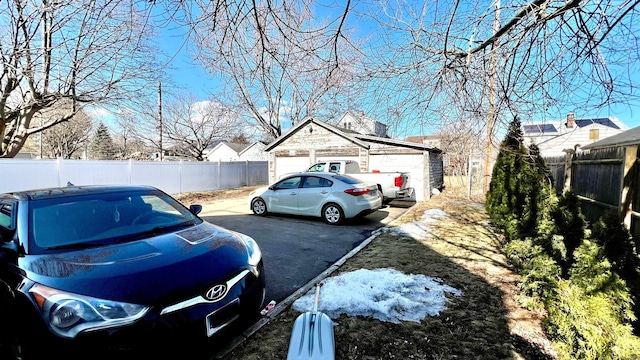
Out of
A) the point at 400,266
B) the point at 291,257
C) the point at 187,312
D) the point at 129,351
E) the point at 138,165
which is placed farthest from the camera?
the point at 138,165

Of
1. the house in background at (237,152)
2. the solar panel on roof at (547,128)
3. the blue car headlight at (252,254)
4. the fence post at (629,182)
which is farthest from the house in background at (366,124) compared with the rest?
the house in background at (237,152)

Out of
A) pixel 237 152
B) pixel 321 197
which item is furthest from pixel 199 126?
pixel 321 197

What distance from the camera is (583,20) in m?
3.00

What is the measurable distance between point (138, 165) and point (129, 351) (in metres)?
14.0

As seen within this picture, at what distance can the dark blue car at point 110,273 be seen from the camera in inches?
77.5

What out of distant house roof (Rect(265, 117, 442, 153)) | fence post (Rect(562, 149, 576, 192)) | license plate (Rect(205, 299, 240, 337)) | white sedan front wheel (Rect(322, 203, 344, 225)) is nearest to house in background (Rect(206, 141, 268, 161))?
distant house roof (Rect(265, 117, 442, 153))

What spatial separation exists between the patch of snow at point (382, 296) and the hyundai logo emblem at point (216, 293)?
1076 millimetres

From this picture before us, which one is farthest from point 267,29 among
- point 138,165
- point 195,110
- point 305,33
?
point 195,110

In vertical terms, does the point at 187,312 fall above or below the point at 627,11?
below

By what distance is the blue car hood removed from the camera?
6.77ft

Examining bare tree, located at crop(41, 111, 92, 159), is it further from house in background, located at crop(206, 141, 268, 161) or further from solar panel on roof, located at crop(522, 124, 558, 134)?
solar panel on roof, located at crop(522, 124, 558, 134)

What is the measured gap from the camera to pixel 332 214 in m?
7.97

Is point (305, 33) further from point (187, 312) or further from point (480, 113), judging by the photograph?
point (187, 312)

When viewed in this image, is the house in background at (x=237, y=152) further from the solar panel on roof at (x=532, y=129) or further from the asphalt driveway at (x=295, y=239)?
the solar panel on roof at (x=532, y=129)
